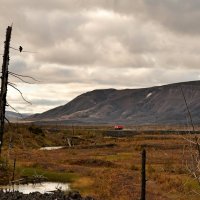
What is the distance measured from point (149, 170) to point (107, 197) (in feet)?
56.6

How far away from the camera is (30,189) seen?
131 feet

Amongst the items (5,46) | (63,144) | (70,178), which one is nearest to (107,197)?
(70,178)

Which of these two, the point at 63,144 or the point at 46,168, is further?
the point at 63,144

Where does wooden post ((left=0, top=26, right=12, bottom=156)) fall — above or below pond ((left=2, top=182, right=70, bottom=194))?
above

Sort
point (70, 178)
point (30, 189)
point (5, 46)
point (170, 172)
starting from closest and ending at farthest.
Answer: point (5, 46) < point (30, 189) < point (70, 178) < point (170, 172)

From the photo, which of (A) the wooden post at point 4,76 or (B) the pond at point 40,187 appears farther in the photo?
(B) the pond at point 40,187

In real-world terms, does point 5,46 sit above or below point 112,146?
above

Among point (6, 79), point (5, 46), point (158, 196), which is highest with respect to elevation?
point (5, 46)

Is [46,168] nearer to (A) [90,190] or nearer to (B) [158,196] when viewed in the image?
(A) [90,190]

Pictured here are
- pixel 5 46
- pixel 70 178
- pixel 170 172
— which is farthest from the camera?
pixel 170 172

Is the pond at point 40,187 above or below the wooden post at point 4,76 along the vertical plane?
below

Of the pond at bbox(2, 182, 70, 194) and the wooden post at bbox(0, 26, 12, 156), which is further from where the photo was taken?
the pond at bbox(2, 182, 70, 194)

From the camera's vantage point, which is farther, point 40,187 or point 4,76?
point 40,187

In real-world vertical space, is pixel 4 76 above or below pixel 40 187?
above
